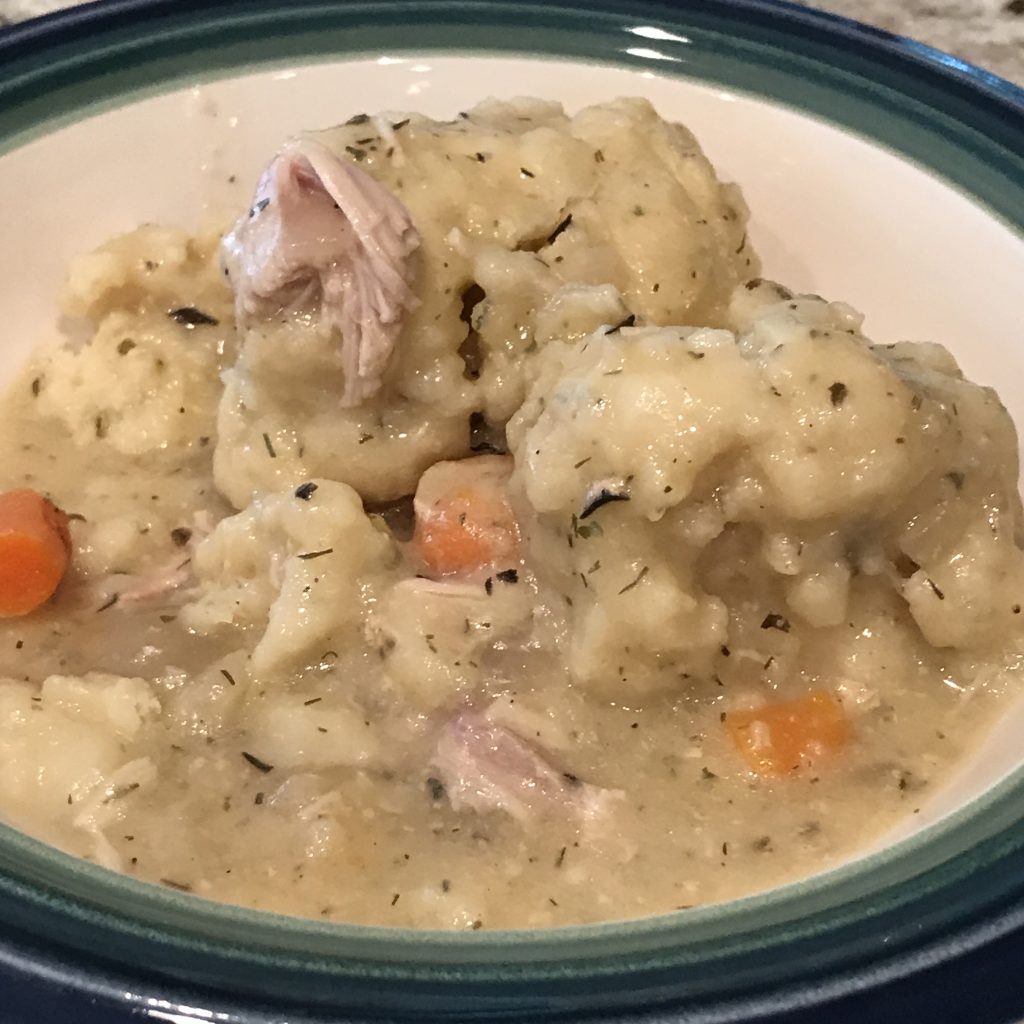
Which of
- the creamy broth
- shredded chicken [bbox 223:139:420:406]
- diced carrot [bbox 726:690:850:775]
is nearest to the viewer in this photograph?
the creamy broth

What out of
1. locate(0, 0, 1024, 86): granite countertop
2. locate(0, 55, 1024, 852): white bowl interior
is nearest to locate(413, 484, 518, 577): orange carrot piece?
locate(0, 55, 1024, 852): white bowl interior

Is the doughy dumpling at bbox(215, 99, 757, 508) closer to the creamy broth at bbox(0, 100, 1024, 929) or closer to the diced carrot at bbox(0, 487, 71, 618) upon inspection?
the creamy broth at bbox(0, 100, 1024, 929)

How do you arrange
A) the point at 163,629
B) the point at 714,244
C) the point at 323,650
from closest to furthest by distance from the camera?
1. the point at 323,650
2. the point at 163,629
3. the point at 714,244

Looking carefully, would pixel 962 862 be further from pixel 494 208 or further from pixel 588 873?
pixel 494 208

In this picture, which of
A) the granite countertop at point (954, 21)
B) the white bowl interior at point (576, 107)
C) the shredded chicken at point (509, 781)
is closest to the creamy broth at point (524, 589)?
the shredded chicken at point (509, 781)

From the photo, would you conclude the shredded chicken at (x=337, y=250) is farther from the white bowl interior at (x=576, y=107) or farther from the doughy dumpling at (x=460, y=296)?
the white bowl interior at (x=576, y=107)

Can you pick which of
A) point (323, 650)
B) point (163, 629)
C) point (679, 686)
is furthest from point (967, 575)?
point (163, 629)

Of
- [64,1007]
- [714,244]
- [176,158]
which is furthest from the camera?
[176,158]
